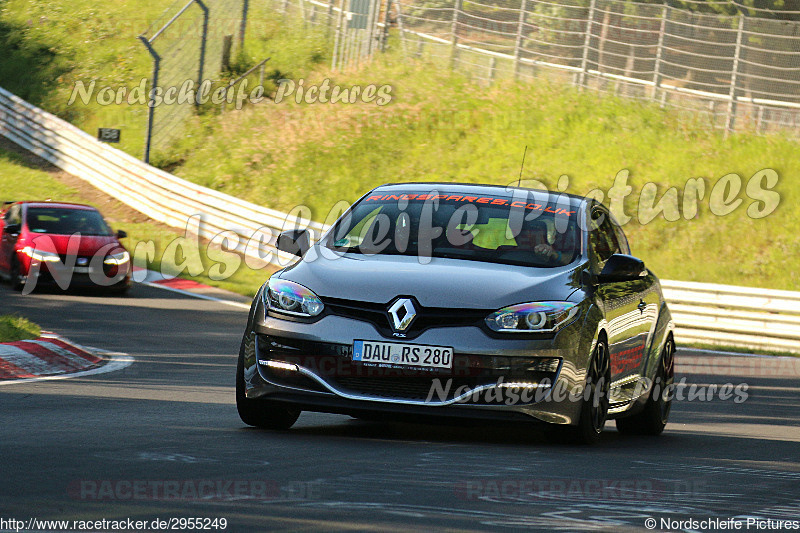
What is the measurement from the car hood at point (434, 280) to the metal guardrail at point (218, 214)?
13882mm

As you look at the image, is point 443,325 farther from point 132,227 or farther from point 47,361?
point 132,227

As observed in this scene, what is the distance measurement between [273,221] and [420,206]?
18.2 metres

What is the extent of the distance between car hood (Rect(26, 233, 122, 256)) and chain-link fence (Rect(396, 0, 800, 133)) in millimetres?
16859

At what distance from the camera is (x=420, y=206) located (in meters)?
8.92

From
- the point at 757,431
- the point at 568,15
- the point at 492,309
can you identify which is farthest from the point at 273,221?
the point at 492,309

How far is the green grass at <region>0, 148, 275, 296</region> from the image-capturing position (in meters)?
24.6

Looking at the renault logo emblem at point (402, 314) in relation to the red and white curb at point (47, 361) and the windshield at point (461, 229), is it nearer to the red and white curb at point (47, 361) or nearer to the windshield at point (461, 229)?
the windshield at point (461, 229)

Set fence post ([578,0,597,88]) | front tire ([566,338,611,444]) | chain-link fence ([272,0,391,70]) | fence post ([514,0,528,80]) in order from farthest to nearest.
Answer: chain-link fence ([272,0,391,70]) → fence post ([514,0,528,80]) → fence post ([578,0,597,88]) → front tire ([566,338,611,444])

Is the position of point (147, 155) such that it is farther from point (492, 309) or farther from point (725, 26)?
point (492, 309)

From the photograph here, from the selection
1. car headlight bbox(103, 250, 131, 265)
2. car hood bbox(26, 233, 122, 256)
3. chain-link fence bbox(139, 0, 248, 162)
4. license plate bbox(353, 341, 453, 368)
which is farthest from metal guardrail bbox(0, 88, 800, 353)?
license plate bbox(353, 341, 453, 368)

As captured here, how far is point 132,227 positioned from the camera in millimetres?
30109

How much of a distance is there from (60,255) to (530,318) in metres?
14.2

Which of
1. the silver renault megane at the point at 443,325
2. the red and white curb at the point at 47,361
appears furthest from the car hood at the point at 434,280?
the red and white curb at the point at 47,361

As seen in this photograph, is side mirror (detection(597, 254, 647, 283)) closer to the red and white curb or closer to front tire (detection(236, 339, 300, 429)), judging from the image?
front tire (detection(236, 339, 300, 429))
